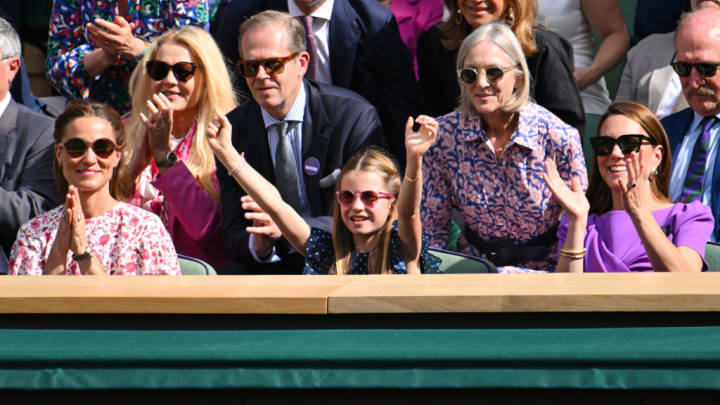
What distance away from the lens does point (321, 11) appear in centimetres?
421

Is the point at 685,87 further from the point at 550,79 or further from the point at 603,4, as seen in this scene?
the point at 603,4

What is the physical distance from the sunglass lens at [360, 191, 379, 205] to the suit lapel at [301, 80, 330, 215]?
1.91 ft

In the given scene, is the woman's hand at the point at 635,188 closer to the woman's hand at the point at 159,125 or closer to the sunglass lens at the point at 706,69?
the sunglass lens at the point at 706,69

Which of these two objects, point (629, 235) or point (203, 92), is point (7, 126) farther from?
point (629, 235)

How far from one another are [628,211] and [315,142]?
1.25m

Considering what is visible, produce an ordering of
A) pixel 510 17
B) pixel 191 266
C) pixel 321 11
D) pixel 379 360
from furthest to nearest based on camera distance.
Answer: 1. pixel 321 11
2. pixel 510 17
3. pixel 191 266
4. pixel 379 360

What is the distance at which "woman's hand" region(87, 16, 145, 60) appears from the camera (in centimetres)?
408

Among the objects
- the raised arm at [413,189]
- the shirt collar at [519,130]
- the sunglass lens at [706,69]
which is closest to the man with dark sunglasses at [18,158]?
the raised arm at [413,189]

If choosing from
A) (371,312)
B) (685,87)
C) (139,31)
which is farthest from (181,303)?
(139,31)

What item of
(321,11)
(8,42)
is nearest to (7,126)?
(8,42)

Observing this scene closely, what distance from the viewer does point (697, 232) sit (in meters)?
3.15

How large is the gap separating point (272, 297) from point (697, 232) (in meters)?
1.76

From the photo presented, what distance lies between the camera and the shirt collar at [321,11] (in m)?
4.21

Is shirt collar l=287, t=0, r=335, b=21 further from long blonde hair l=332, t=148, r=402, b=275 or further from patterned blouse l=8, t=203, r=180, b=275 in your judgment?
patterned blouse l=8, t=203, r=180, b=275
